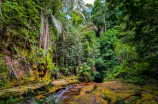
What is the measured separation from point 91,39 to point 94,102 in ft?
33.3

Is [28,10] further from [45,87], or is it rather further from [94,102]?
[94,102]

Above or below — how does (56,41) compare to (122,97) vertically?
above

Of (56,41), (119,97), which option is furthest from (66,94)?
(56,41)

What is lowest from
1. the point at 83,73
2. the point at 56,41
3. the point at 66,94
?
the point at 66,94

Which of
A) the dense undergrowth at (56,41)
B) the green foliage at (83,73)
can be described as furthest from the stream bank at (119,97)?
the green foliage at (83,73)

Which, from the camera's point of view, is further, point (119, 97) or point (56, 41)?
point (56, 41)

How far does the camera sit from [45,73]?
623cm

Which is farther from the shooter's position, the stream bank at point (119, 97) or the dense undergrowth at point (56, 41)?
the stream bank at point (119, 97)

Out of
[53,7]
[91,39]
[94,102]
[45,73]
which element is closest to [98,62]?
[91,39]

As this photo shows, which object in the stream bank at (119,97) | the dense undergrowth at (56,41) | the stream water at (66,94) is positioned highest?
the dense undergrowth at (56,41)

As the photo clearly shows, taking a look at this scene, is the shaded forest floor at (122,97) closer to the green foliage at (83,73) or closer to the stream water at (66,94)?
the stream water at (66,94)

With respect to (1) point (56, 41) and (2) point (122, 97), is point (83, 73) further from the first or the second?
(2) point (122, 97)

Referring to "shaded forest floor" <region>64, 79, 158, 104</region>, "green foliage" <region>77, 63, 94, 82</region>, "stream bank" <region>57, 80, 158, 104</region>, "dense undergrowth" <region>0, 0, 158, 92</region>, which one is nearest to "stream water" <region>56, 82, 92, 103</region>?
"stream bank" <region>57, 80, 158, 104</region>

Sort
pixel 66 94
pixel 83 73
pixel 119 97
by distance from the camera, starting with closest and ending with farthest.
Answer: pixel 119 97 → pixel 66 94 → pixel 83 73
